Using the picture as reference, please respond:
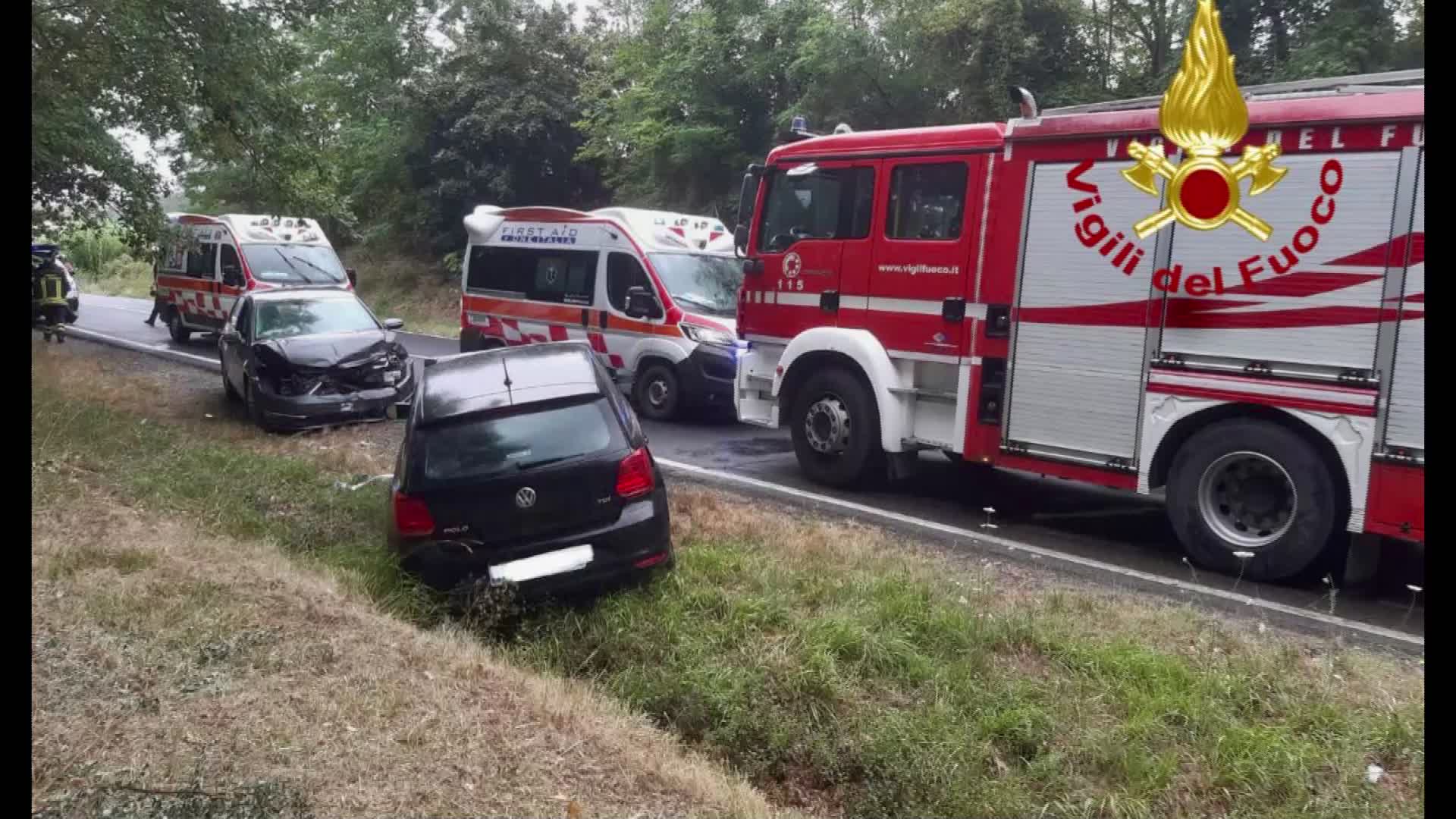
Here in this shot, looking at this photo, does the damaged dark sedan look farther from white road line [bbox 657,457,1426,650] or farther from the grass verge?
the grass verge

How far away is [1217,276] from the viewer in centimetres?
671

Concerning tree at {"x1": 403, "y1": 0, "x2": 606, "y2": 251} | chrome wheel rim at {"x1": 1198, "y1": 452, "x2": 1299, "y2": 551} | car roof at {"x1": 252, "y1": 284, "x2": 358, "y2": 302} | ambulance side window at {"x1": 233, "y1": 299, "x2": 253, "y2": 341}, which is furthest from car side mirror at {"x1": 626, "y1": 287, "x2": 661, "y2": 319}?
tree at {"x1": 403, "y1": 0, "x2": 606, "y2": 251}

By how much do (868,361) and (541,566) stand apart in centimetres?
365

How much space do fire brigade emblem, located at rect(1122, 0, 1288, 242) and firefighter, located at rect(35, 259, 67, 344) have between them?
17900 millimetres

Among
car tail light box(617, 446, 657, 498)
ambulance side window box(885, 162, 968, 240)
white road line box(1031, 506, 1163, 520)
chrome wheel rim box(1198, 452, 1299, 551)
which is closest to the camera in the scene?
car tail light box(617, 446, 657, 498)

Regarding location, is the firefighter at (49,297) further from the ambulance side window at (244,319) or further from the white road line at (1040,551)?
Result: the white road line at (1040,551)

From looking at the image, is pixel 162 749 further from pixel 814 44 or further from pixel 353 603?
pixel 814 44

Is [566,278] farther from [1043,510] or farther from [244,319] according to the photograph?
[1043,510]

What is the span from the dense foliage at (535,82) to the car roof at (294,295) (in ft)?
3.01

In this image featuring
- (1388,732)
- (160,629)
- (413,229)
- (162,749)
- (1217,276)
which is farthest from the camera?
(413,229)

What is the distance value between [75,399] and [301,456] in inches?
151

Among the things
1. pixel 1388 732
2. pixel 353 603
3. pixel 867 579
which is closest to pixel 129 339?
pixel 353 603

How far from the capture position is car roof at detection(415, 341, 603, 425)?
6141mm

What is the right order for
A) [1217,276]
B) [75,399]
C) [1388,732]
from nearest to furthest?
[1388,732], [1217,276], [75,399]
